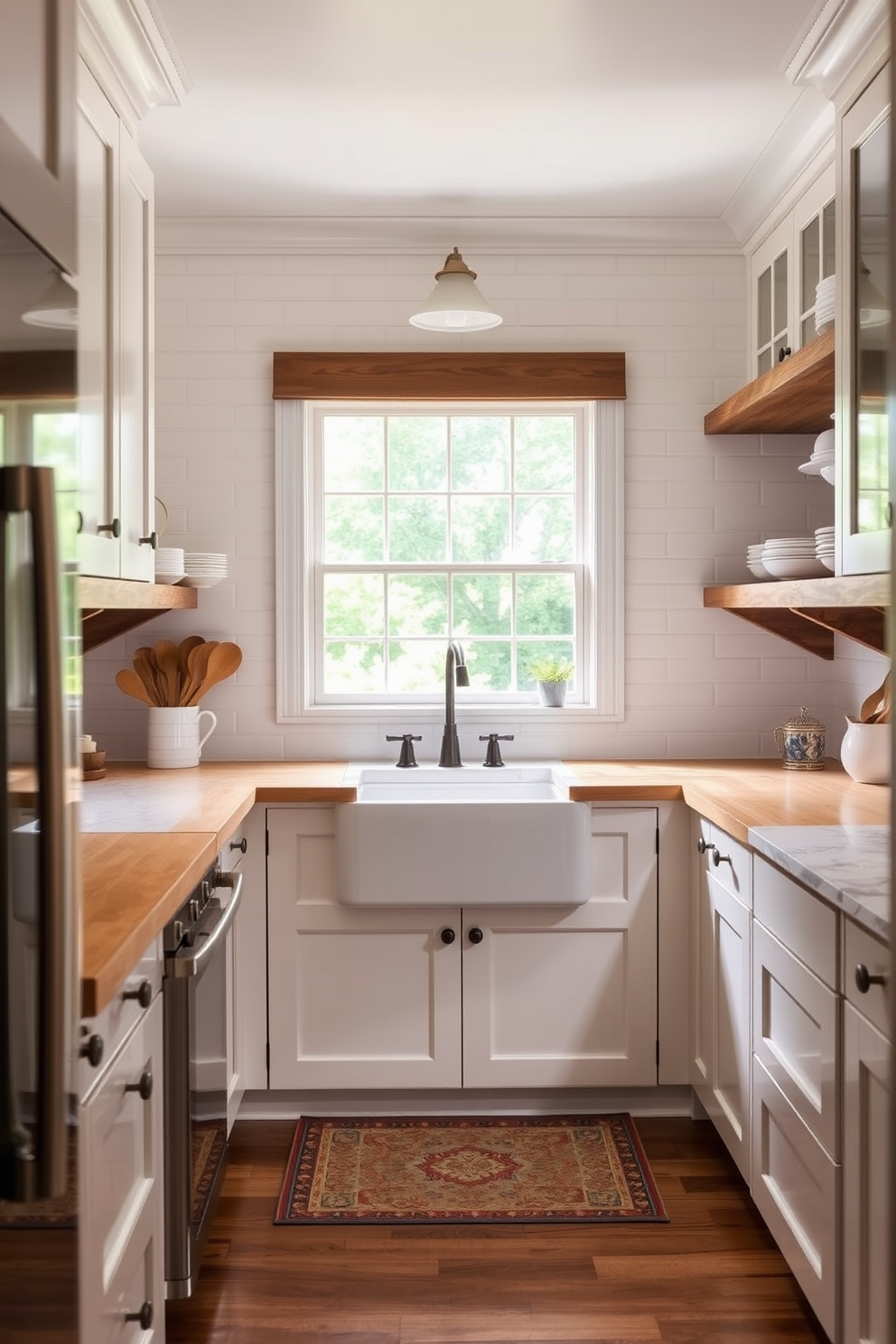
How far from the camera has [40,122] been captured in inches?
47.6

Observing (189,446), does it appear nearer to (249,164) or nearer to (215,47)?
(249,164)

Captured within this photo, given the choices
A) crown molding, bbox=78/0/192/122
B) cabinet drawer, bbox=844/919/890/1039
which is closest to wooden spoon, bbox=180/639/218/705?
crown molding, bbox=78/0/192/122

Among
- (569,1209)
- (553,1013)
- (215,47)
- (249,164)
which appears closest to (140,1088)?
(569,1209)

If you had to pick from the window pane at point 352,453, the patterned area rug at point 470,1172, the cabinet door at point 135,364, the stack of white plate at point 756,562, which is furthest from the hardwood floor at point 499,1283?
the window pane at point 352,453

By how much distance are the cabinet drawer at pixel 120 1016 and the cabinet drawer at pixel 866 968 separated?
1098 mm

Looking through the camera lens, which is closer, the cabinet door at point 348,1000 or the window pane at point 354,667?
the cabinet door at point 348,1000

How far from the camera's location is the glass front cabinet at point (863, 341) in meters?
2.23

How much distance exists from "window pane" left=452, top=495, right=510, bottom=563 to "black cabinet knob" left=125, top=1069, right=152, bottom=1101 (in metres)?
2.33

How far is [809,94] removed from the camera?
2785mm

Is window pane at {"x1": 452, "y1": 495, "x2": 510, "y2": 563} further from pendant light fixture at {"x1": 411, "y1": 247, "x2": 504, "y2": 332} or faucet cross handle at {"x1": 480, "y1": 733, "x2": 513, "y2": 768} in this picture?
pendant light fixture at {"x1": 411, "y1": 247, "x2": 504, "y2": 332}

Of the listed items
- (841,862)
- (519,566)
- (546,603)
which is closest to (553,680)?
(546,603)

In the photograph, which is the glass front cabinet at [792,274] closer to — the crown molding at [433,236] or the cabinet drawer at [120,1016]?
the crown molding at [433,236]

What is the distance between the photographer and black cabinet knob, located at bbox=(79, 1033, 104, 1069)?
4.81 feet

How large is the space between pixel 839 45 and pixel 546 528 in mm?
1724
